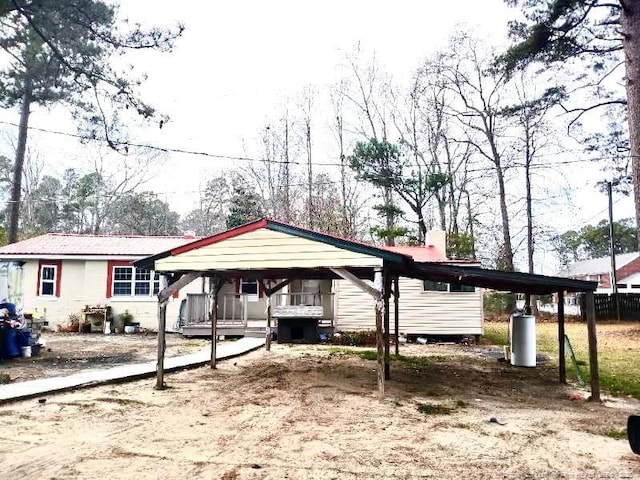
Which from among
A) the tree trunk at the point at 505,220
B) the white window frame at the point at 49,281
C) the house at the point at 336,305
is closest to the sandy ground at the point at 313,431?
the house at the point at 336,305

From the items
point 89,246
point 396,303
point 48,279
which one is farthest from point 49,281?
point 396,303

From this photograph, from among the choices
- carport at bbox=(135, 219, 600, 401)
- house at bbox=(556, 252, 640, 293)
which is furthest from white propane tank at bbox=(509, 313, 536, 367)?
house at bbox=(556, 252, 640, 293)

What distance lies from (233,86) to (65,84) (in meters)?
8.45

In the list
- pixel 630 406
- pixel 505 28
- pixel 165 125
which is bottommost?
pixel 630 406

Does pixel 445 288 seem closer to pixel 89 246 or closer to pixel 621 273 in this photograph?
pixel 89 246

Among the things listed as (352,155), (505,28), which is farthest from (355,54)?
(505,28)

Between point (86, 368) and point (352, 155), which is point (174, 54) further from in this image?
point (352, 155)

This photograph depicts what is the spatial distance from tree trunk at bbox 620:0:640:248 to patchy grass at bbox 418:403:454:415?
20.0ft

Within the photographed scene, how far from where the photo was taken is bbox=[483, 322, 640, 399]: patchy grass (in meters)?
9.38

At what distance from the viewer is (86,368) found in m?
10.1

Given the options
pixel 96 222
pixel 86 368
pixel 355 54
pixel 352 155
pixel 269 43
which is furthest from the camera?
pixel 96 222

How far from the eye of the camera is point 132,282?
18.7 metres

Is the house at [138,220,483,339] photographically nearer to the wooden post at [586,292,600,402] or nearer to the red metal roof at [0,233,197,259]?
the red metal roof at [0,233,197,259]

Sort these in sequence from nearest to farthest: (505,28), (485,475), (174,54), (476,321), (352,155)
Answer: (485,475)
(174,54)
(505,28)
(476,321)
(352,155)
